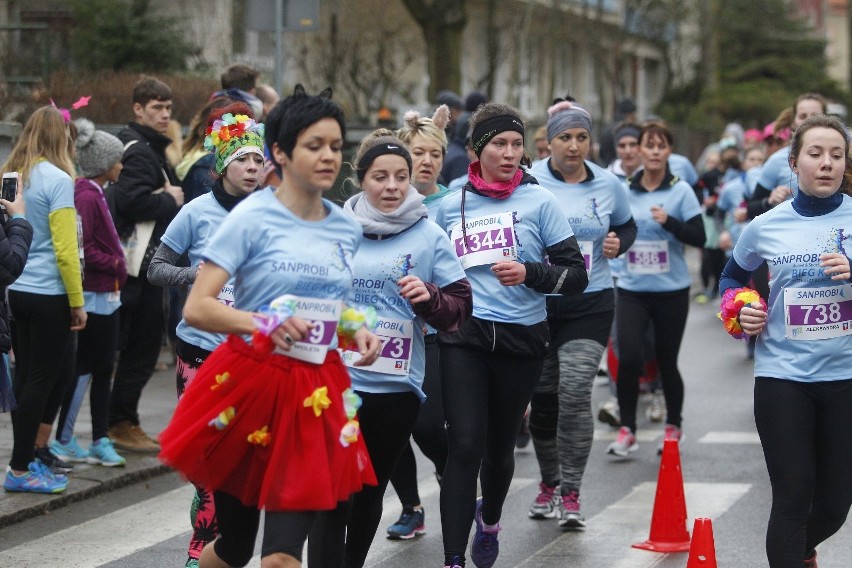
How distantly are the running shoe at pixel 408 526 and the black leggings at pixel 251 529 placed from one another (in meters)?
2.31

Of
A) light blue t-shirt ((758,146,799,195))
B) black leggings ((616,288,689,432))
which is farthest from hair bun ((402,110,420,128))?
light blue t-shirt ((758,146,799,195))

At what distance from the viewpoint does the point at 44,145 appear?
8.20 metres

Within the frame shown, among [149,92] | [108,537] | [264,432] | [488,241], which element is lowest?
[108,537]

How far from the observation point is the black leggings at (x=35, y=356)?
8180 mm

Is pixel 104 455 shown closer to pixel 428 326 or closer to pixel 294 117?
pixel 428 326

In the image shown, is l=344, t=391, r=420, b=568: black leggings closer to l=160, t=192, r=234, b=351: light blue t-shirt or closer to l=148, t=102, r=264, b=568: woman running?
l=148, t=102, r=264, b=568: woman running

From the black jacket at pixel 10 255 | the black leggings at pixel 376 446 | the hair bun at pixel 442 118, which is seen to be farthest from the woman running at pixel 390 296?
the hair bun at pixel 442 118

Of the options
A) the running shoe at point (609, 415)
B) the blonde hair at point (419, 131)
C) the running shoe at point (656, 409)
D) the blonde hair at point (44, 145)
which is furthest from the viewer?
the running shoe at point (656, 409)

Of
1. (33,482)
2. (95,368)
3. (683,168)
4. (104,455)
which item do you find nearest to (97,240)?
(95,368)

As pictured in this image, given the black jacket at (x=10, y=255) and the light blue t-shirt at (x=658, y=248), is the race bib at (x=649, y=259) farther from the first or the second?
the black jacket at (x=10, y=255)

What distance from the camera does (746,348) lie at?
15.6 metres

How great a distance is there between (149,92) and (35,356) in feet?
6.59

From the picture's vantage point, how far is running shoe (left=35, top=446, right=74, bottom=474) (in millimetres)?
8672

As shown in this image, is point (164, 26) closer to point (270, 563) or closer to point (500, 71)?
point (270, 563)
